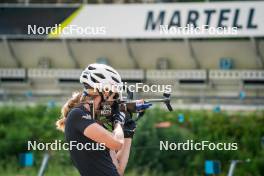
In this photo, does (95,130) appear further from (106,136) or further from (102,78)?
(102,78)

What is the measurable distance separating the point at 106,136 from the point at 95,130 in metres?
0.09

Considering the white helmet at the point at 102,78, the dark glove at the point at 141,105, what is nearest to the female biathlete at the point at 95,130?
the white helmet at the point at 102,78

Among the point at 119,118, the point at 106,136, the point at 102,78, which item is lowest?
the point at 106,136

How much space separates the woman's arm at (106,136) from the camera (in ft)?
18.4

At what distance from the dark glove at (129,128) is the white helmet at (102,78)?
0.27 metres

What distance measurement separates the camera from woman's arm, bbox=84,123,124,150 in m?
5.60

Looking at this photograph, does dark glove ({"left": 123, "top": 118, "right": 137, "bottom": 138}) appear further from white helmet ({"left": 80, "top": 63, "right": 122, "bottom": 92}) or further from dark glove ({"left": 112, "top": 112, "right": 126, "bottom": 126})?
white helmet ({"left": 80, "top": 63, "right": 122, "bottom": 92})

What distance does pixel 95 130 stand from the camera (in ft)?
18.5

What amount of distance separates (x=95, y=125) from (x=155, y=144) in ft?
31.6

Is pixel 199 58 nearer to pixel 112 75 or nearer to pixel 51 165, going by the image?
pixel 51 165

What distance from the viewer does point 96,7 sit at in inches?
850

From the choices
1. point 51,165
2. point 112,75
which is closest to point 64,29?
point 51,165

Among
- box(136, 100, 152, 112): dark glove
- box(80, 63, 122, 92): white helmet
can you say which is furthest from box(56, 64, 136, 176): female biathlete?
box(136, 100, 152, 112): dark glove

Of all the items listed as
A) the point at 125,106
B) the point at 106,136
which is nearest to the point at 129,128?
the point at 125,106
